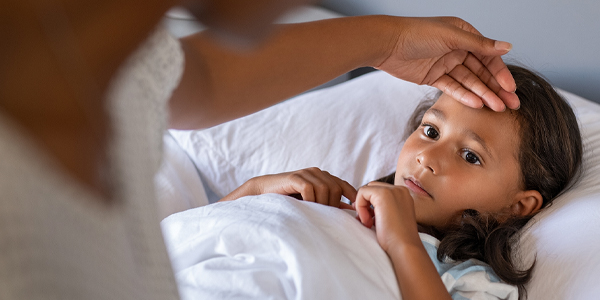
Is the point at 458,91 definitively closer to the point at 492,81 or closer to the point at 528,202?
the point at 492,81

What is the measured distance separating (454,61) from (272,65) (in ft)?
1.27

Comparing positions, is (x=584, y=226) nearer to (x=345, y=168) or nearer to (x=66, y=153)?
(x=345, y=168)

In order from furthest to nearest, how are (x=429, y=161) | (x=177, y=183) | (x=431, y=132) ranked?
(x=177, y=183)
(x=431, y=132)
(x=429, y=161)

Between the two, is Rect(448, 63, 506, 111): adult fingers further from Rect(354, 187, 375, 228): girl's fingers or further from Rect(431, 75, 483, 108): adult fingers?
Rect(354, 187, 375, 228): girl's fingers

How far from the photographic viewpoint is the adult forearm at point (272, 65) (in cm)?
92

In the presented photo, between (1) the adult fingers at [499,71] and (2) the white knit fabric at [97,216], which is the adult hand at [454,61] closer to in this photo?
(1) the adult fingers at [499,71]

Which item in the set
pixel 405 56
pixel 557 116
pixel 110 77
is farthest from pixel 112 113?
pixel 557 116

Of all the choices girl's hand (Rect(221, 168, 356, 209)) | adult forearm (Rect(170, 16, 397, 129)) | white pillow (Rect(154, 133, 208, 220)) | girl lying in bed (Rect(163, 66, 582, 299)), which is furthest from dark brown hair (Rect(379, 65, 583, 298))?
white pillow (Rect(154, 133, 208, 220))

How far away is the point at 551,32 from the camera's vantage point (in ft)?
4.38

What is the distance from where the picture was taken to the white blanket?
751mm

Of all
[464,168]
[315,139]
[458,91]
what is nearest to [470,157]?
[464,168]

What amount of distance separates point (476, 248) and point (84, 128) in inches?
35.5

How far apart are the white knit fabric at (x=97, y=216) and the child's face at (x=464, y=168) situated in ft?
2.59

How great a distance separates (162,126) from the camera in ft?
1.09
